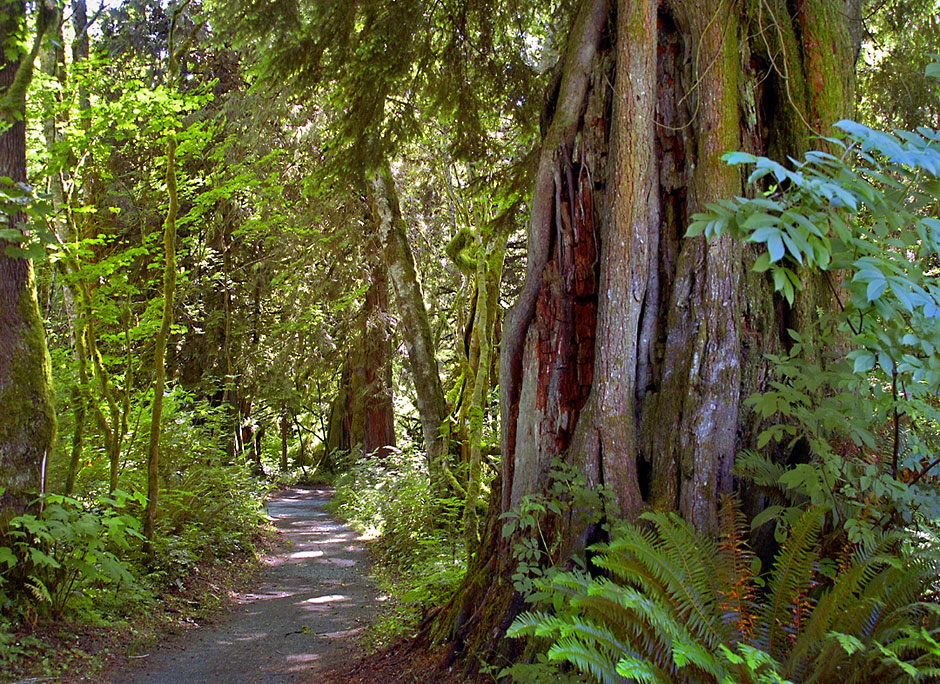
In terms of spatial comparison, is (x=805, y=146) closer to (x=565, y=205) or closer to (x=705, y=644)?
(x=565, y=205)

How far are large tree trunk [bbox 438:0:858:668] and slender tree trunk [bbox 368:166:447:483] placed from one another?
6068 mm

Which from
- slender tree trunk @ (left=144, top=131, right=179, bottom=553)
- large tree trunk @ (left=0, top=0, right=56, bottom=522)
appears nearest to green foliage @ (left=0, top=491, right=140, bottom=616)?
large tree trunk @ (left=0, top=0, right=56, bottom=522)

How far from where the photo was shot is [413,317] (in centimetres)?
1093

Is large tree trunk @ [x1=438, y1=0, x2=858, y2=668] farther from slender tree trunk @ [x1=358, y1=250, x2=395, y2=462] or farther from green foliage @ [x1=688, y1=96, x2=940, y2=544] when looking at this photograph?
slender tree trunk @ [x1=358, y1=250, x2=395, y2=462]

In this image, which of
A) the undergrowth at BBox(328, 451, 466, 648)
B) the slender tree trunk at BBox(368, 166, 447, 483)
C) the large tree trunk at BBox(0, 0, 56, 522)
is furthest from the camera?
the slender tree trunk at BBox(368, 166, 447, 483)

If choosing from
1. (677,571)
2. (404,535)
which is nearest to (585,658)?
(677,571)

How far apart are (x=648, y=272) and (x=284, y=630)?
4789 millimetres

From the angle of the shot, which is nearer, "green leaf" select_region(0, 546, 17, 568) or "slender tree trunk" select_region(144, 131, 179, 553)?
"green leaf" select_region(0, 546, 17, 568)

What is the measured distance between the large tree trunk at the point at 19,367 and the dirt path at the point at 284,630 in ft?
5.40

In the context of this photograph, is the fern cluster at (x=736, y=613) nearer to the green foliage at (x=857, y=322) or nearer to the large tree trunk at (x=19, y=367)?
the green foliage at (x=857, y=322)

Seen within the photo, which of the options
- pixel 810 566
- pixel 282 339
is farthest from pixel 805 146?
pixel 282 339

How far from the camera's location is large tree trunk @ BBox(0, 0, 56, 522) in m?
5.05

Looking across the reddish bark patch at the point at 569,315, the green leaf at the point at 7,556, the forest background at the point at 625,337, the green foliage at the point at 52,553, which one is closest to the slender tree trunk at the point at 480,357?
the forest background at the point at 625,337

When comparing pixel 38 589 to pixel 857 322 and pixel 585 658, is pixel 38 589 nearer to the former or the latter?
pixel 585 658
